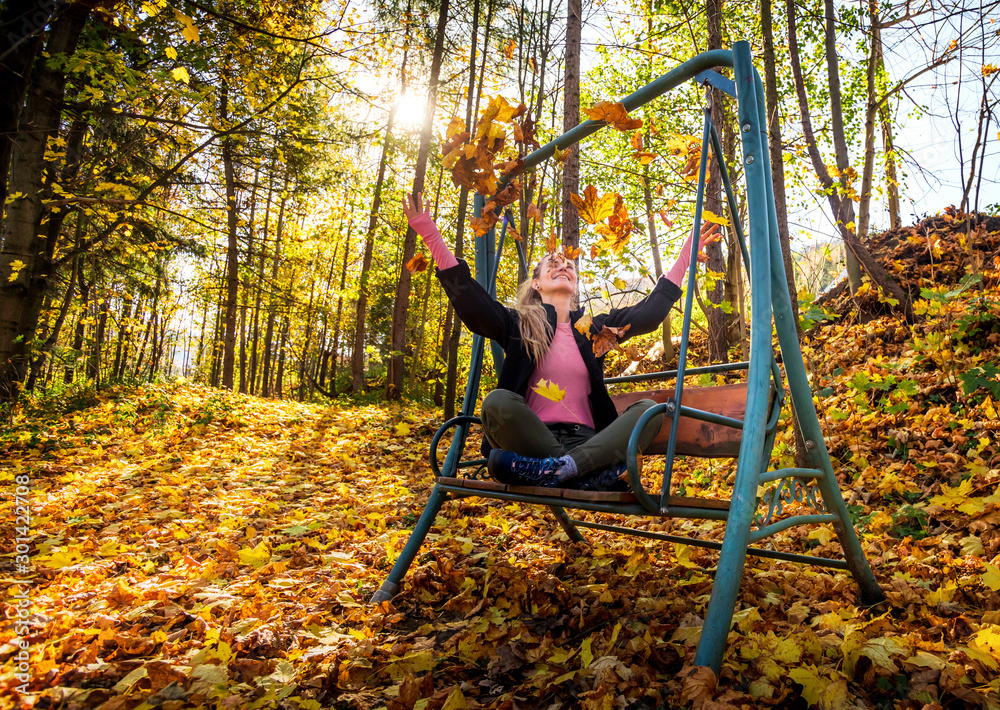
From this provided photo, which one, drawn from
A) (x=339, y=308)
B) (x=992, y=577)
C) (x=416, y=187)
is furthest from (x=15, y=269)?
(x=339, y=308)

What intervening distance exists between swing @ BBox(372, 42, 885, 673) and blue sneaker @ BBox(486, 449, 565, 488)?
0.20ft

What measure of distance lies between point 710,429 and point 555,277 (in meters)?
1.04

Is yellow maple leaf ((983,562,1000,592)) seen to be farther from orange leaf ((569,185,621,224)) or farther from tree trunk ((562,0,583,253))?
tree trunk ((562,0,583,253))

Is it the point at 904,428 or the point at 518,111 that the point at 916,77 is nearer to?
the point at 904,428

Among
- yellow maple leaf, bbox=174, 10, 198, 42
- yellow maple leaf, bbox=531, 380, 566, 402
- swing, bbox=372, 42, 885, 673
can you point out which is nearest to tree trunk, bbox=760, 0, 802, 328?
swing, bbox=372, 42, 885, 673

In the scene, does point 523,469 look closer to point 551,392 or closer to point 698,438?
point 551,392

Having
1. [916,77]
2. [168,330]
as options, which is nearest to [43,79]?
[916,77]

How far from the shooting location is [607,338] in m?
2.38

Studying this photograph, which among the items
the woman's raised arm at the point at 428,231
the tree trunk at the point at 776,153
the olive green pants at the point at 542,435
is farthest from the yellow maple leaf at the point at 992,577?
the woman's raised arm at the point at 428,231

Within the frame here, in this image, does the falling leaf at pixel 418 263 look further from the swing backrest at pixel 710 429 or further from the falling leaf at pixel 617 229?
the swing backrest at pixel 710 429

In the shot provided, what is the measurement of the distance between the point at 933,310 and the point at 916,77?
2071 millimetres

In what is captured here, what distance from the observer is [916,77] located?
121 inches

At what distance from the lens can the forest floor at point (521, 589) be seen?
5.39ft

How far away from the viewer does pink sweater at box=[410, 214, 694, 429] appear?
2395mm
